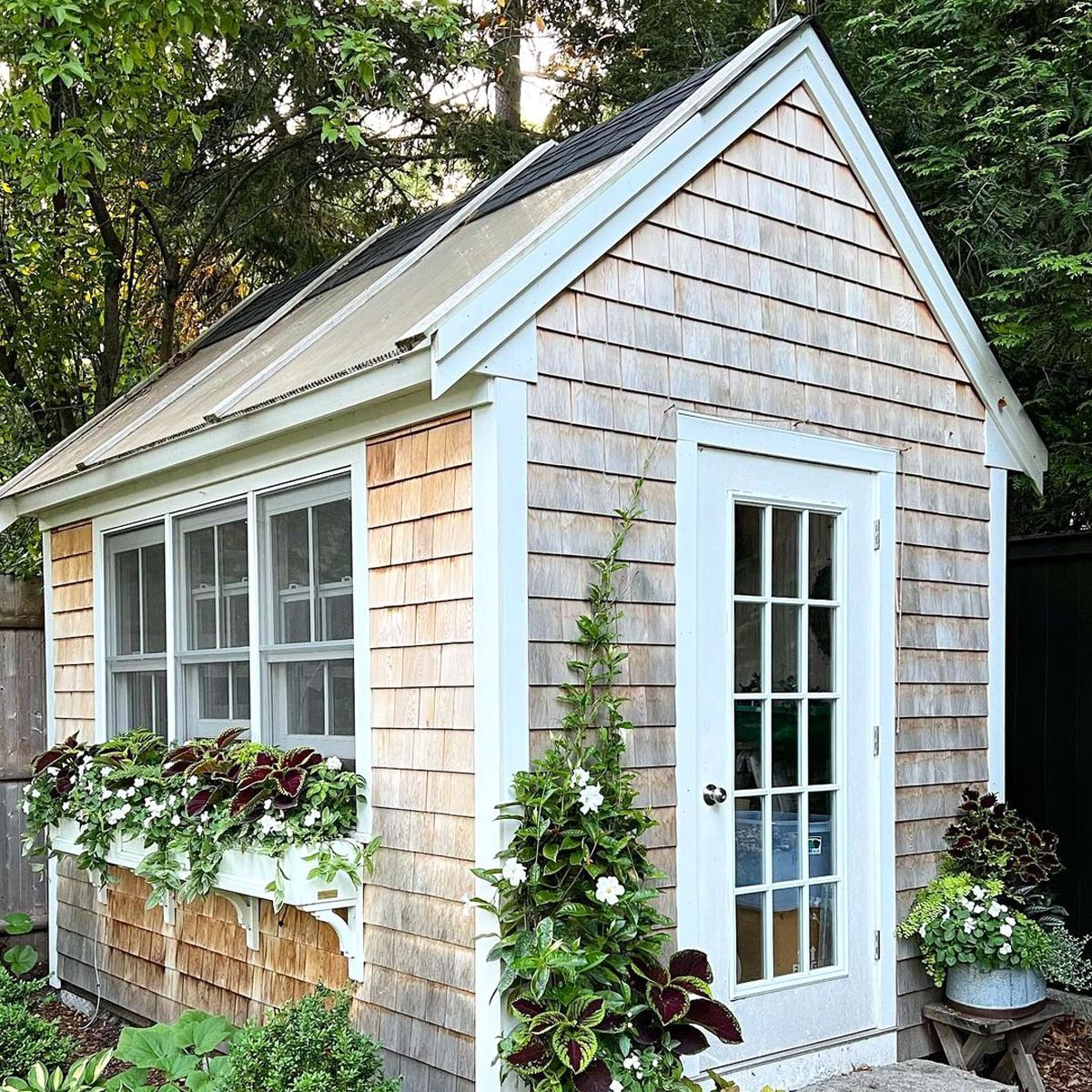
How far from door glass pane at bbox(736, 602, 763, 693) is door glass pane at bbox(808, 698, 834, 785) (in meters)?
0.29

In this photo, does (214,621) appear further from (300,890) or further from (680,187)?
(680,187)

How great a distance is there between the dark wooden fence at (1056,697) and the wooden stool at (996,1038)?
2.85 ft

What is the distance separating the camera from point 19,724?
20.4 feet

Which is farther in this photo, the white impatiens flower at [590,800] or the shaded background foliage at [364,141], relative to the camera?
the shaded background foliage at [364,141]

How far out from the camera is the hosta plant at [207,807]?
3.81 m

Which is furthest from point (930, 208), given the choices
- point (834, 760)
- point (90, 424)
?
point (90, 424)

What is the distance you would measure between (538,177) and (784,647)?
6.64 feet

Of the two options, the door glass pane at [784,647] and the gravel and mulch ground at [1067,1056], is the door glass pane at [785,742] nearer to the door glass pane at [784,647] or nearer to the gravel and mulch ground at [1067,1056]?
the door glass pane at [784,647]

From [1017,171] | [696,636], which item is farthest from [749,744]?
[1017,171]

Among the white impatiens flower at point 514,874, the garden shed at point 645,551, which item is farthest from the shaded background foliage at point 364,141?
the white impatiens flower at point 514,874

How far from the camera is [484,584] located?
3475mm

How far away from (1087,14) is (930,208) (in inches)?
50.7

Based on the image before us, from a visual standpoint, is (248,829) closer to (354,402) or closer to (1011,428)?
(354,402)

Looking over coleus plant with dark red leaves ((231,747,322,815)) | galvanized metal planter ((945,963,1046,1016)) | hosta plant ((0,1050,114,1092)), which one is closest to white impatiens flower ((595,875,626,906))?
coleus plant with dark red leaves ((231,747,322,815))
